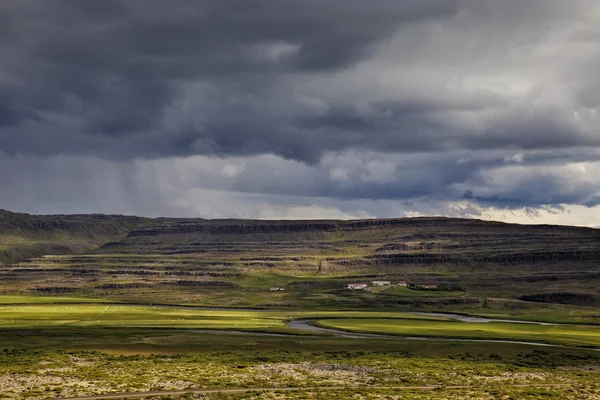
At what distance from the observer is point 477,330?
512ft

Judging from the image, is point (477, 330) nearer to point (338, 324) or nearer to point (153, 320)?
point (338, 324)

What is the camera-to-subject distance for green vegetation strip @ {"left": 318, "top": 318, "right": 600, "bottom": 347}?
142 metres

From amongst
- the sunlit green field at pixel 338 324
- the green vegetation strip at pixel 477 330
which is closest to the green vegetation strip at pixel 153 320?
the sunlit green field at pixel 338 324

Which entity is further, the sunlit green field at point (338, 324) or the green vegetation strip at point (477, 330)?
the sunlit green field at point (338, 324)

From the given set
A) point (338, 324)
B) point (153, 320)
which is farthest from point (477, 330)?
point (153, 320)

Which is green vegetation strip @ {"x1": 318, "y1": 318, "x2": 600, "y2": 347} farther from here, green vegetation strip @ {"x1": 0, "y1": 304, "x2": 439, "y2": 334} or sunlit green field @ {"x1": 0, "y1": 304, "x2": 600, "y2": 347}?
green vegetation strip @ {"x1": 0, "y1": 304, "x2": 439, "y2": 334}

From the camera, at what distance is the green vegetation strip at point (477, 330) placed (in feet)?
467

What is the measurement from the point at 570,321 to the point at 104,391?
142m

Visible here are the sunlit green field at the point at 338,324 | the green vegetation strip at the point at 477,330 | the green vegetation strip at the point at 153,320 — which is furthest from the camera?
the green vegetation strip at the point at 153,320

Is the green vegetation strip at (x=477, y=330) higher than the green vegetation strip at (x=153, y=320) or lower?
higher

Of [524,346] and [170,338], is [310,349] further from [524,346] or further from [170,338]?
[524,346]

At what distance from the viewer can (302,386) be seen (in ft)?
284

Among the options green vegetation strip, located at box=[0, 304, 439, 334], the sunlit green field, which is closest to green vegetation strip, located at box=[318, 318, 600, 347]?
the sunlit green field

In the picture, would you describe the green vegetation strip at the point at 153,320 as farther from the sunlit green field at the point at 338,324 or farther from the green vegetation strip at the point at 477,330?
the green vegetation strip at the point at 477,330
